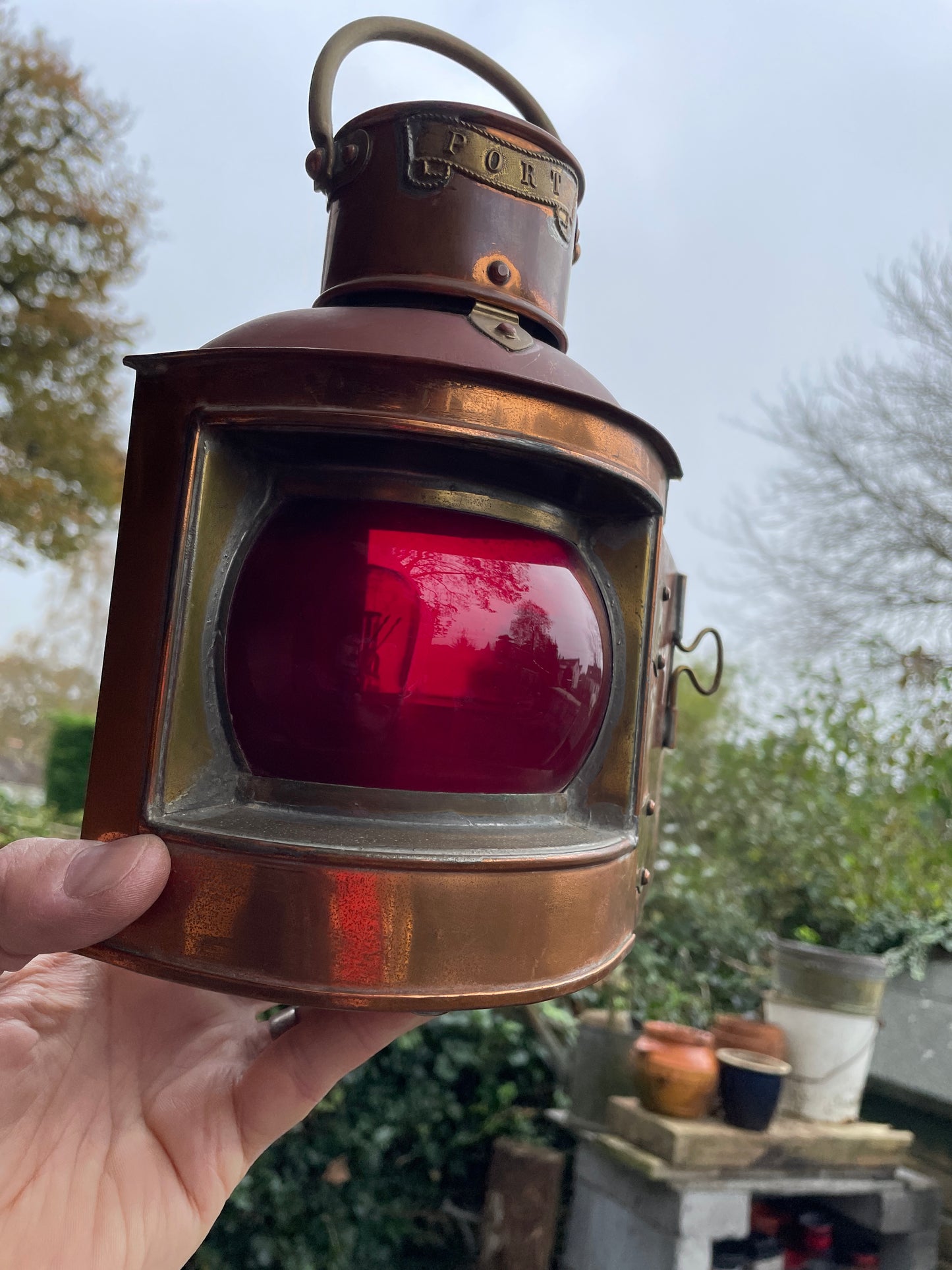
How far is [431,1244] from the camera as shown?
8.15ft

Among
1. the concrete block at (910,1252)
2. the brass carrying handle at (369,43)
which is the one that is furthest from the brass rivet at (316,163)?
the concrete block at (910,1252)

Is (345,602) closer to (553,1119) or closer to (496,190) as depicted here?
(496,190)

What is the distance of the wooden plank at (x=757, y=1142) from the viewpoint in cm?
205

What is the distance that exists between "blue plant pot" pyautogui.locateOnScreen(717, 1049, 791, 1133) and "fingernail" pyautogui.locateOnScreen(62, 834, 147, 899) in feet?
6.52

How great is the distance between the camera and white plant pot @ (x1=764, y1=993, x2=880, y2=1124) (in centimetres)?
232

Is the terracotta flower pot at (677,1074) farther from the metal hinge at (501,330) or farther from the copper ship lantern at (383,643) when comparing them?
the metal hinge at (501,330)

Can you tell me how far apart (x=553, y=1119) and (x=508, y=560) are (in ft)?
7.78

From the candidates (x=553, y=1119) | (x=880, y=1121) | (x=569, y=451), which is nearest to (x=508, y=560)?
(x=569, y=451)

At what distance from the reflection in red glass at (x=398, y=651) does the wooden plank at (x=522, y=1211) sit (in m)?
2.11

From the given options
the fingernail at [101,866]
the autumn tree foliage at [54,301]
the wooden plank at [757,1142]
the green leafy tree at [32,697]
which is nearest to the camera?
the fingernail at [101,866]

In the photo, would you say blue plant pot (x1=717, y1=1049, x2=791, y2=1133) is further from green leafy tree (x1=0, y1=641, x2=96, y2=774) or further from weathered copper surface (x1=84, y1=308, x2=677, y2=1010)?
green leafy tree (x1=0, y1=641, x2=96, y2=774)

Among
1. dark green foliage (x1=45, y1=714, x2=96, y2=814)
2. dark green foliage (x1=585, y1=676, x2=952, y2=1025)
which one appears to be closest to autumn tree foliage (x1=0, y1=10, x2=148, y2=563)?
dark green foliage (x1=45, y1=714, x2=96, y2=814)

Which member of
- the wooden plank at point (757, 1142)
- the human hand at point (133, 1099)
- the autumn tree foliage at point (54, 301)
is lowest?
the wooden plank at point (757, 1142)

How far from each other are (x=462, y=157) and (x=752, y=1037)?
228cm
